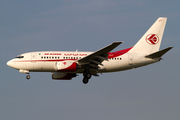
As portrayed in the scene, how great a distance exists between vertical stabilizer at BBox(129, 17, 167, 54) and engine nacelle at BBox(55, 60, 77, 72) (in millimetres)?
9064

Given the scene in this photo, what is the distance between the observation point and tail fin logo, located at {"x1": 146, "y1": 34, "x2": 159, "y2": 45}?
149 ft

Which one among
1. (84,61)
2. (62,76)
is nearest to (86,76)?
(84,61)

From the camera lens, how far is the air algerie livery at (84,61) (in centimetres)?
4062

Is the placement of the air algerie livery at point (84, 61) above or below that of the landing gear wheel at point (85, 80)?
above

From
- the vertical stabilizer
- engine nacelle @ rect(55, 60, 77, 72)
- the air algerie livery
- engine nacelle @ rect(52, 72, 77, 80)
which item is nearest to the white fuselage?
the air algerie livery

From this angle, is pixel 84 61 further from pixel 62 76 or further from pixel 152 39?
pixel 152 39

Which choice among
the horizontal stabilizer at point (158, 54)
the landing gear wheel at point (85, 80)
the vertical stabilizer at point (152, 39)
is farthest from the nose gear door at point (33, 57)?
the horizontal stabilizer at point (158, 54)

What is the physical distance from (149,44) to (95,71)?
9011 millimetres

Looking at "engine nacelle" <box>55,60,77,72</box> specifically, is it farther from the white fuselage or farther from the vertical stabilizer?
the vertical stabilizer

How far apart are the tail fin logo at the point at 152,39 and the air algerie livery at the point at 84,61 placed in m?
0.85

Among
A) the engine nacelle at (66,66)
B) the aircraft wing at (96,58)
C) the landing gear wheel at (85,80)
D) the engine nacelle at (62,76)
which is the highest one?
the aircraft wing at (96,58)

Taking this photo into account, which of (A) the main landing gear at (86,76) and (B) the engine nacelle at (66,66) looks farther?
(A) the main landing gear at (86,76)

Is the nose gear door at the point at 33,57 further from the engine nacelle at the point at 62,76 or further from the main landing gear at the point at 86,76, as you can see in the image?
the main landing gear at the point at 86,76

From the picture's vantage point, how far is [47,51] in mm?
42469
